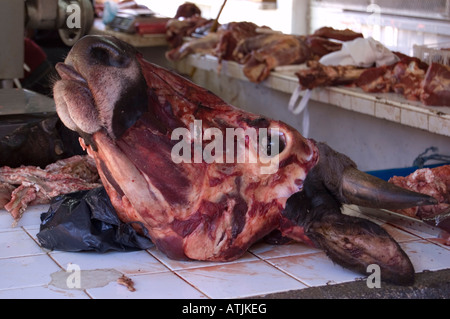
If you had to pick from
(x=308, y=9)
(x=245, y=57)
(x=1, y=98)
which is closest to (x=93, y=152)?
(x=1, y=98)

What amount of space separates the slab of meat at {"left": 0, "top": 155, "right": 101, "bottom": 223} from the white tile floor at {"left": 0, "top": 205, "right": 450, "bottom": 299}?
300 millimetres

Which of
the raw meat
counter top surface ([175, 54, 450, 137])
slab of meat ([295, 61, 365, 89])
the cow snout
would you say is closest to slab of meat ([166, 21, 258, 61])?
counter top surface ([175, 54, 450, 137])

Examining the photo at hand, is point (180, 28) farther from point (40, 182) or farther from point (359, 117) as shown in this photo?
point (40, 182)

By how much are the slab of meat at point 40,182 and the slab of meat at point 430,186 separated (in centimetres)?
147

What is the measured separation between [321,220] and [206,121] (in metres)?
0.57

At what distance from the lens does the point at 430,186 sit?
3.23 meters

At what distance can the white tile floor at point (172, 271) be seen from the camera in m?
2.40

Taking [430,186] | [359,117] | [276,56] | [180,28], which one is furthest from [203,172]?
[180,28]

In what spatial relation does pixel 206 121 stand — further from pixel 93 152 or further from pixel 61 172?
pixel 61 172

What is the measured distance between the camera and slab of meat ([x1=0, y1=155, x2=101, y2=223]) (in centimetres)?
322

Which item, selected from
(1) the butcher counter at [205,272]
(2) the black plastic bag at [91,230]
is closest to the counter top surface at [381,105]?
(1) the butcher counter at [205,272]

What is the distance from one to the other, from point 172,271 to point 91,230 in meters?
0.39

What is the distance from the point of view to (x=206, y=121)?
2693 millimetres

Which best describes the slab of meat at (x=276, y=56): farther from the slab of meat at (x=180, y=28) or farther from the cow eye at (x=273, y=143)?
the cow eye at (x=273, y=143)
